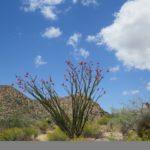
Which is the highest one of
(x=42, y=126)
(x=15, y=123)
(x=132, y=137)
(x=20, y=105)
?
(x=20, y=105)

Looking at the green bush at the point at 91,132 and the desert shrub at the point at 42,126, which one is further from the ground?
the desert shrub at the point at 42,126

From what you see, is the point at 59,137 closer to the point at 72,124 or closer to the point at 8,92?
the point at 72,124

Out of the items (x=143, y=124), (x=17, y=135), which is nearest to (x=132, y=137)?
(x=143, y=124)

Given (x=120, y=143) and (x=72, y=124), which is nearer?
(x=120, y=143)

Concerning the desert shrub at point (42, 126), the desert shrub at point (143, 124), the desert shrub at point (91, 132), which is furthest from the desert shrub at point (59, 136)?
the desert shrub at point (42, 126)

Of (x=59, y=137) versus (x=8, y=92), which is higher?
(x=8, y=92)

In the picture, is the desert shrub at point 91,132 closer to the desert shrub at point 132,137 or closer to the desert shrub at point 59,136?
the desert shrub at point 59,136

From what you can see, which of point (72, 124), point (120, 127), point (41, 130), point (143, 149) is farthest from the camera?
point (41, 130)

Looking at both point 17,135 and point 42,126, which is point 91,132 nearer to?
point 17,135

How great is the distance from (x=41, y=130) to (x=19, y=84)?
6320mm

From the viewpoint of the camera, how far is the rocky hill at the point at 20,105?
99.9 feet

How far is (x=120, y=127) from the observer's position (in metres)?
17.9

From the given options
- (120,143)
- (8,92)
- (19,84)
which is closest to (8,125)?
(19,84)

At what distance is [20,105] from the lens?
33.3 meters
